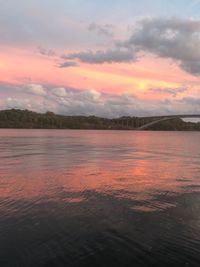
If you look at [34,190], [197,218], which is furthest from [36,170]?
[197,218]

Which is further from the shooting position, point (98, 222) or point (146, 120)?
point (146, 120)

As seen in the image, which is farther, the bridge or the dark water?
the bridge

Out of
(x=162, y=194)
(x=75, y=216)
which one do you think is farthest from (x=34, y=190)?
(x=162, y=194)

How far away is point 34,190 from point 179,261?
33.0ft

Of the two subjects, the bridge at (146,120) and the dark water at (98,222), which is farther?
the bridge at (146,120)

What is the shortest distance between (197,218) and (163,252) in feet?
12.5

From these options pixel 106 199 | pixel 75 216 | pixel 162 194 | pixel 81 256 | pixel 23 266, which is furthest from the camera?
pixel 162 194

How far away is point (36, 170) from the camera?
2625cm

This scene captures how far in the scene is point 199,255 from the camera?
9.87m

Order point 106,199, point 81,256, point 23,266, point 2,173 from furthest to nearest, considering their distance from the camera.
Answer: point 2,173 < point 106,199 < point 81,256 < point 23,266

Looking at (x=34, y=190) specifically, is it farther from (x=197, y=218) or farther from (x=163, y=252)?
(x=163, y=252)

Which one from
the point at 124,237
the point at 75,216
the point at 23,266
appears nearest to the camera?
the point at 23,266

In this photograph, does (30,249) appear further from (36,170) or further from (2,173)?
(36,170)

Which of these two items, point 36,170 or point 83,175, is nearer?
point 83,175
